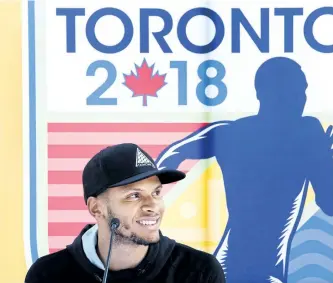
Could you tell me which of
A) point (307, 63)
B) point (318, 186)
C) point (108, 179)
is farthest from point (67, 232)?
point (307, 63)

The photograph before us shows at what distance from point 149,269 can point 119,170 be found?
0.92ft

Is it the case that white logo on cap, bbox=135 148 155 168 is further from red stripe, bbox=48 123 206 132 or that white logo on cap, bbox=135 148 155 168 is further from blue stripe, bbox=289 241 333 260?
blue stripe, bbox=289 241 333 260

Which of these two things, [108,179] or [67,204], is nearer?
[108,179]

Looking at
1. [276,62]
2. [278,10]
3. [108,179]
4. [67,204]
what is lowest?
[67,204]

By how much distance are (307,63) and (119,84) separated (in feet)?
2.37

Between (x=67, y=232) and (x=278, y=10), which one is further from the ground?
(x=278, y=10)

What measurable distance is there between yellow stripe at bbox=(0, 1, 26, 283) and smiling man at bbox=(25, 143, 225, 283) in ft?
2.08

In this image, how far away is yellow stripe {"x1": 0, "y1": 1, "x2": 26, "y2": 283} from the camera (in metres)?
2.32

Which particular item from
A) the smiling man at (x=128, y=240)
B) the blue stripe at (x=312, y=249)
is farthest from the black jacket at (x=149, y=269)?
the blue stripe at (x=312, y=249)

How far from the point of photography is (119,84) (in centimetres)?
→ 233

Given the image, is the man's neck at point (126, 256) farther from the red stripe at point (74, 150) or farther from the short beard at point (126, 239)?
the red stripe at point (74, 150)

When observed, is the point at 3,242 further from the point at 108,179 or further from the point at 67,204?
the point at 108,179

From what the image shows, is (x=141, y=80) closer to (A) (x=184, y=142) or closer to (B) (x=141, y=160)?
(A) (x=184, y=142)

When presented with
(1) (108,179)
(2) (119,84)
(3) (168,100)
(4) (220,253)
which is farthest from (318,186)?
(1) (108,179)
